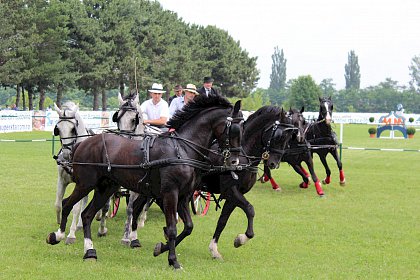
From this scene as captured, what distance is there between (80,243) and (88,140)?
1673 mm

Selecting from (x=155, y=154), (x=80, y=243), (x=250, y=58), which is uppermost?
(x=250, y=58)

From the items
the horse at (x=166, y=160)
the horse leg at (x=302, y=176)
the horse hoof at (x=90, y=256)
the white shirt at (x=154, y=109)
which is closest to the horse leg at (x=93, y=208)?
the horse at (x=166, y=160)

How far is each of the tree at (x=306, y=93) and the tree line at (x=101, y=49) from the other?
19417mm

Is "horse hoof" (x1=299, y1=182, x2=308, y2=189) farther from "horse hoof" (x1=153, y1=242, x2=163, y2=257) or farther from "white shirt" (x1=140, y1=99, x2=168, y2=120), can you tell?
"horse hoof" (x1=153, y1=242, x2=163, y2=257)

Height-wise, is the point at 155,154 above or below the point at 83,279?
above

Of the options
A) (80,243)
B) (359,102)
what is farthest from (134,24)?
(359,102)

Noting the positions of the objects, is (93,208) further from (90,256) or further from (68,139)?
(68,139)

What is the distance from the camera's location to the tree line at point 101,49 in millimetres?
43094

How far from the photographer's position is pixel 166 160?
769 centimetres

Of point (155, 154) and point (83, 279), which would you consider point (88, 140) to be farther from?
point (83, 279)

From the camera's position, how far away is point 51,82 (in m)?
48.2

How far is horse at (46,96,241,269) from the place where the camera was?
25.1 ft

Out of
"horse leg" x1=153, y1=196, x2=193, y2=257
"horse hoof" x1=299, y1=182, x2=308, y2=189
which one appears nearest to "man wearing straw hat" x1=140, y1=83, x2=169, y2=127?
"horse leg" x1=153, y1=196, x2=193, y2=257

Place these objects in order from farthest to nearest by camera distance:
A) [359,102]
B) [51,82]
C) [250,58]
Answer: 1. [359,102]
2. [250,58]
3. [51,82]
